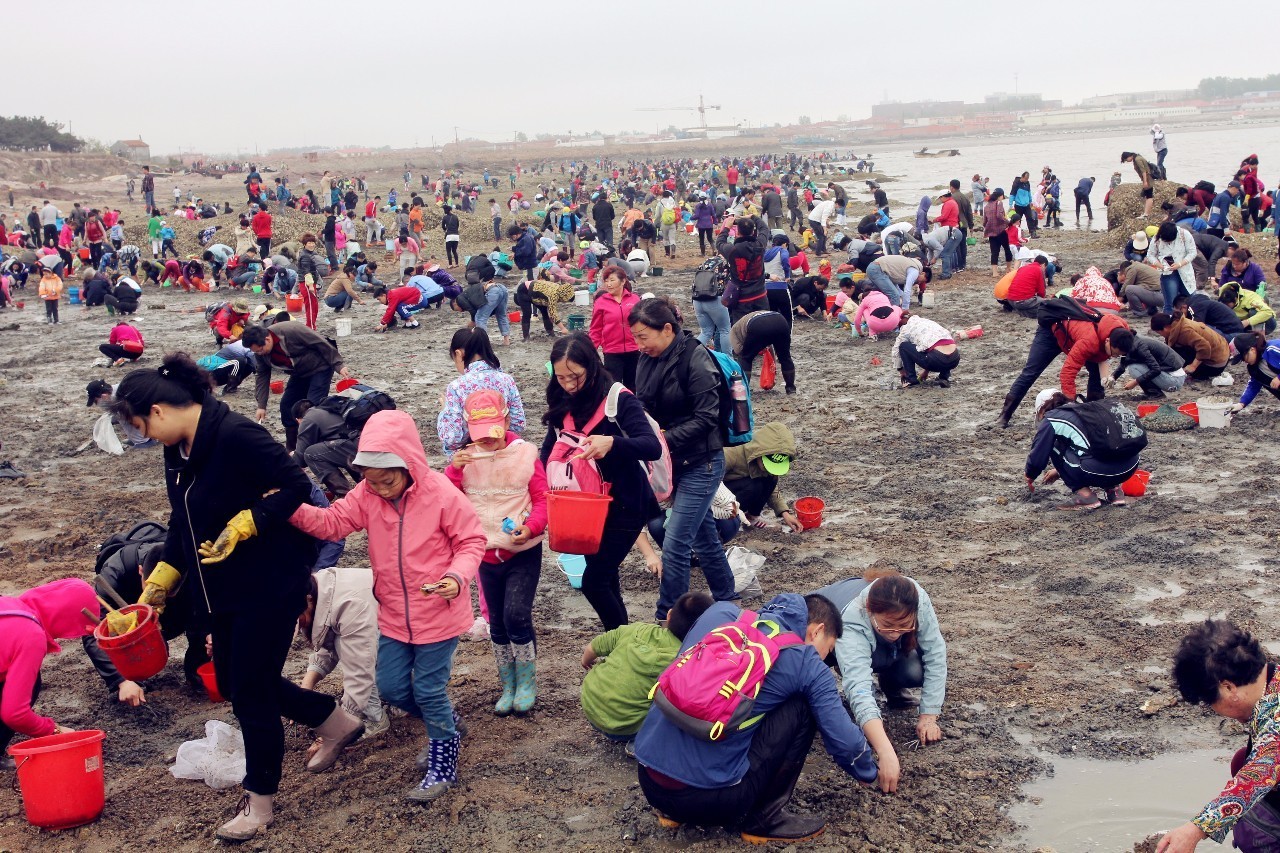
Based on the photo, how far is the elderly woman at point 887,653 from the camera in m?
3.80

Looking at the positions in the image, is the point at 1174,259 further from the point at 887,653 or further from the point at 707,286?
Answer: the point at 887,653

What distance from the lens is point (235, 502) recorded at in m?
3.65

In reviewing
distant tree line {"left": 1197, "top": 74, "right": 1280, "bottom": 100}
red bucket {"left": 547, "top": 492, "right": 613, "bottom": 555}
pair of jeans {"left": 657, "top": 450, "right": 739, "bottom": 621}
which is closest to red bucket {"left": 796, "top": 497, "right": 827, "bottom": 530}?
pair of jeans {"left": 657, "top": 450, "right": 739, "bottom": 621}

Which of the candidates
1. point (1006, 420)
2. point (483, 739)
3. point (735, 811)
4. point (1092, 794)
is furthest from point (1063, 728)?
point (1006, 420)

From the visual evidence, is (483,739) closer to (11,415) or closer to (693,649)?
(693,649)

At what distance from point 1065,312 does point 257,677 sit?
21.7ft

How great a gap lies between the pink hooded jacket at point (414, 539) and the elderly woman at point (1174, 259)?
31.9 ft

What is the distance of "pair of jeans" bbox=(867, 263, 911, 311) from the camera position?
13664mm

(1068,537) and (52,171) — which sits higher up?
(52,171)

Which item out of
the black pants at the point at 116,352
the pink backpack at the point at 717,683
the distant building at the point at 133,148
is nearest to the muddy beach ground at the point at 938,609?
the pink backpack at the point at 717,683

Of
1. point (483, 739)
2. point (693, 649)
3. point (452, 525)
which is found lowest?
point (483, 739)

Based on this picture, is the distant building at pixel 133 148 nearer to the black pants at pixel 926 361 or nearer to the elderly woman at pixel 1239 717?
the black pants at pixel 926 361

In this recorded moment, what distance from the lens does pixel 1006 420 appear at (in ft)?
29.3

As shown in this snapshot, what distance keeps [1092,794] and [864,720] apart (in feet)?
2.99
